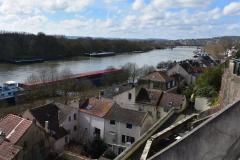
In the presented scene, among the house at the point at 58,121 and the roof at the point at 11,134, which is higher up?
the roof at the point at 11,134

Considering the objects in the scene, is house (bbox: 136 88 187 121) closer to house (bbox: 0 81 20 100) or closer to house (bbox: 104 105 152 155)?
house (bbox: 104 105 152 155)

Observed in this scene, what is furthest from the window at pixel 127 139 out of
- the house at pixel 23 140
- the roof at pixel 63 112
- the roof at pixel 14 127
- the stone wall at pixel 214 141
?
the stone wall at pixel 214 141

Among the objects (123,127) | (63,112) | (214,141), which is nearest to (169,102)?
(123,127)

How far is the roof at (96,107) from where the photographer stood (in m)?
18.4

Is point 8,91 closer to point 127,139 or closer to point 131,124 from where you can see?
point 127,139

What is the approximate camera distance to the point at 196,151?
2.74 meters

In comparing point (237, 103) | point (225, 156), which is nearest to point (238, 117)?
point (237, 103)

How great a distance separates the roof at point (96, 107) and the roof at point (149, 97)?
3.59m

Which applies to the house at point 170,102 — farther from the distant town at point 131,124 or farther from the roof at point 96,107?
the roof at point 96,107

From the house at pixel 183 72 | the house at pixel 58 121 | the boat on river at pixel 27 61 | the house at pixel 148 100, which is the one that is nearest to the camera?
the house at pixel 58 121

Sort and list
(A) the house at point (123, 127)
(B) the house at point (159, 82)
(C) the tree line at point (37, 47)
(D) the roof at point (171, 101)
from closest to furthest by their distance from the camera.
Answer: (A) the house at point (123, 127)
(D) the roof at point (171, 101)
(B) the house at point (159, 82)
(C) the tree line at point (37, 47)

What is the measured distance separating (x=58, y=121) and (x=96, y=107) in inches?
89.5

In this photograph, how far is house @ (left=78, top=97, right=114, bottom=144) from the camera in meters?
18.1

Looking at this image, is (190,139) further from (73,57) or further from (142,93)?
(73,57)
